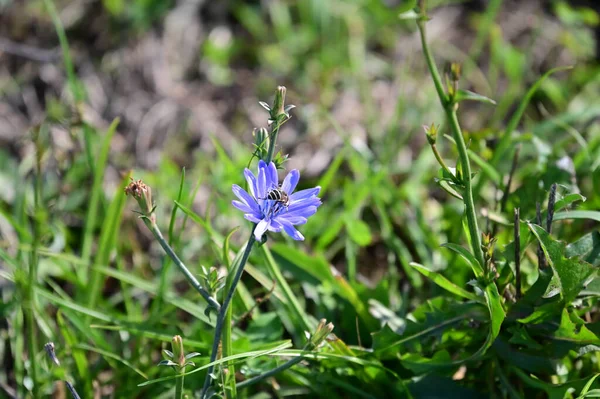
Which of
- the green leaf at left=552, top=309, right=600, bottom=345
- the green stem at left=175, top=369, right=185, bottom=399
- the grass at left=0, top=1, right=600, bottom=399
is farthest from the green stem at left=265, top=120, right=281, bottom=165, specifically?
the green leaf at left=552, top=309, right=600, bottom=345

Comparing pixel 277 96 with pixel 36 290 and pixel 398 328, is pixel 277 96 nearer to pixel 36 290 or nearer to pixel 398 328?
pixel 398 328

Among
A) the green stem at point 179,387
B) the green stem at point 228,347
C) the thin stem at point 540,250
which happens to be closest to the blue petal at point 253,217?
the green stem at point 228,347

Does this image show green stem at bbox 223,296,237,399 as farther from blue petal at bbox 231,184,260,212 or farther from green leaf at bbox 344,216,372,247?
green leaf at bbox 344,216,372,247

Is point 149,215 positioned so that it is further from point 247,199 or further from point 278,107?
point 278,107

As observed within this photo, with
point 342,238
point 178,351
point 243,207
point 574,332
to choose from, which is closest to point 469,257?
point 574,332

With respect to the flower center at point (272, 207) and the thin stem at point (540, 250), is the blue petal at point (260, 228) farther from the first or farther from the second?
the thin stem at point (540, 250)
